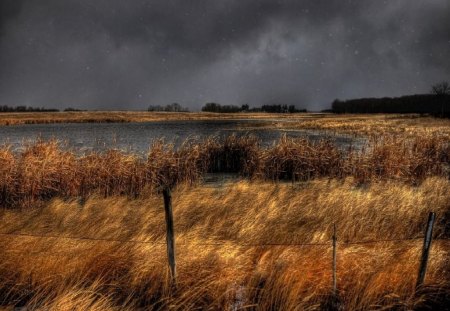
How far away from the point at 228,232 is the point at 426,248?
422 centimetres

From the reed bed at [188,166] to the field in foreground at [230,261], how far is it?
10.4 ft

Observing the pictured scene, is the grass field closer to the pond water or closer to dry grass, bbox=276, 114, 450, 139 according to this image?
the pond water

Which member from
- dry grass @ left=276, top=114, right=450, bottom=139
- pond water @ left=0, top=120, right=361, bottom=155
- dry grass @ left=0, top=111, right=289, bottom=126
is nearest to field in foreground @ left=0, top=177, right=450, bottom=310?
pond water @ left=0, top=120, right=361, bottom=155

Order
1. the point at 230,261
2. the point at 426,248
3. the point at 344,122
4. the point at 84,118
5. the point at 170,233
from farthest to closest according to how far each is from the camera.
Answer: the point at 84,118 < the point at 344,122 < the point at 230,261 < the point at 170,233 < the point at 426,248

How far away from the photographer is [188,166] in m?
15.2

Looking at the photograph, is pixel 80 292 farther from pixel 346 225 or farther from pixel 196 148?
pixel 196 148

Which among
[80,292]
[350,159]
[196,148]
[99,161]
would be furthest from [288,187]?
[80,292]

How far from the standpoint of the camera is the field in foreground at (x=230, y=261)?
221 inches

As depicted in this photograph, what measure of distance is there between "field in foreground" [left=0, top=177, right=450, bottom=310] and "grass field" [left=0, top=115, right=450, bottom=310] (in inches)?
1.0

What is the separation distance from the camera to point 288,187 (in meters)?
13.3

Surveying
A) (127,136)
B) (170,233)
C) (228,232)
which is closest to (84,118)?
(127,136)

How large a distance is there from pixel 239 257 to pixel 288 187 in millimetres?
7108

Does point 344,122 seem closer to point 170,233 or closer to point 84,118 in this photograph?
point 84,118

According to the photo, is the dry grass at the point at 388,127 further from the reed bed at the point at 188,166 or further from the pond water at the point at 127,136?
the reed bed at the point at 188,166
